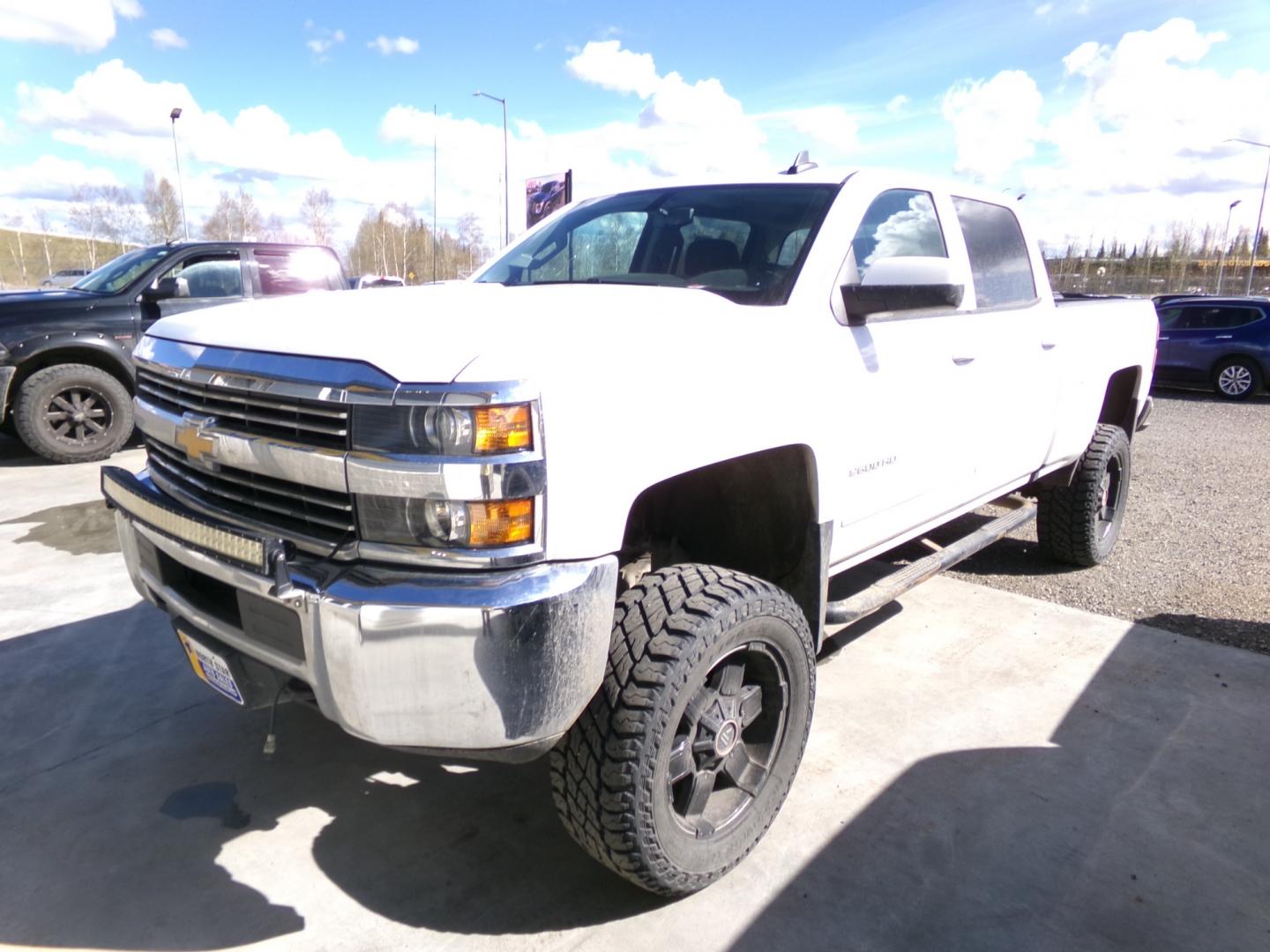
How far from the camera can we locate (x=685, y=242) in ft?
10.9

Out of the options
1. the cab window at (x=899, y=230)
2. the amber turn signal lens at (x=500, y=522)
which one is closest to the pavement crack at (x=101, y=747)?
the amber turn signal lens at (x=500, y=522)

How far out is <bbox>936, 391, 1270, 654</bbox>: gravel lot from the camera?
179 inches

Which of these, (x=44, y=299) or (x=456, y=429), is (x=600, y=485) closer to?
(x=456, y=429)

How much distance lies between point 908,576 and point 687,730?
1390 mm

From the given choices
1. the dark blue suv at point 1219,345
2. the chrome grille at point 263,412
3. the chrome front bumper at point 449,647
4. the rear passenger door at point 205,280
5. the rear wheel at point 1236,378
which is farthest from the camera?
the rear wheel at point 1236,378

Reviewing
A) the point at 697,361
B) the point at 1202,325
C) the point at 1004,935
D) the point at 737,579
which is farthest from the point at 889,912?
the point at 1202,325

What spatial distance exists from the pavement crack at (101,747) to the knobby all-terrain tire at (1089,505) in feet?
14.3

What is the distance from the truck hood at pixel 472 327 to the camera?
1.89 metres

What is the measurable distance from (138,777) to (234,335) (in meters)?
1.67

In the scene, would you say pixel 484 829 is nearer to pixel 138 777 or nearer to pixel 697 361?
pixel 138 777

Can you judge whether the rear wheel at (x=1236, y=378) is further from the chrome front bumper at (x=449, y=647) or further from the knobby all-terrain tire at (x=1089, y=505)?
the chrome front bumper at (x=449, y=647)

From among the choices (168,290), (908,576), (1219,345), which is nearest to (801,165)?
(908,576)

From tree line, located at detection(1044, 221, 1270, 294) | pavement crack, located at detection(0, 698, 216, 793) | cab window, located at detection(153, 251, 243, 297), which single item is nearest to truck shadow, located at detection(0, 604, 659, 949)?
pavement crack, located at detection(0, 698, 216, 793)

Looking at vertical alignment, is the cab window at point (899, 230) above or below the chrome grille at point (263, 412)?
above
